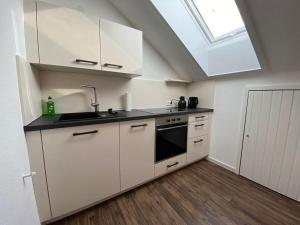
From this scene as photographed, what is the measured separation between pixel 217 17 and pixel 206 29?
0.18 m

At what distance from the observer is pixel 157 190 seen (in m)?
1.71

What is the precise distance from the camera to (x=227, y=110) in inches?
85.8

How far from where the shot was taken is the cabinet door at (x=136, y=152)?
1.49 m

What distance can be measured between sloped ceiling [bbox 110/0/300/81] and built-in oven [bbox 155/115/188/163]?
951mm

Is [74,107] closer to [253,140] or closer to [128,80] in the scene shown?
[128,80]

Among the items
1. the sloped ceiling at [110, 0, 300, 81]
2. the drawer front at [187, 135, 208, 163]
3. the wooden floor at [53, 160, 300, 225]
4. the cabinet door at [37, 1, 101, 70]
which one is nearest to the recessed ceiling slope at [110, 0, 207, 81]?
the sloped ceiling at [110, 0, 300, 81]

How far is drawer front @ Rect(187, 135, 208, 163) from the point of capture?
2.16 metres

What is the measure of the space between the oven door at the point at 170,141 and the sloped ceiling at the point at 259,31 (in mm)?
1036

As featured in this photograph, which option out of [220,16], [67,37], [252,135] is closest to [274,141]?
[252,135]

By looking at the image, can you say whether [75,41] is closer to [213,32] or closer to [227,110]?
[213,32]

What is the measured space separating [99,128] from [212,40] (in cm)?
197

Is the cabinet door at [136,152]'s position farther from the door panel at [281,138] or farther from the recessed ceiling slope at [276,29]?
the door panel at [281,138]

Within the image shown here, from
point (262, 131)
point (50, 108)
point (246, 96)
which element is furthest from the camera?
point (246, 96)

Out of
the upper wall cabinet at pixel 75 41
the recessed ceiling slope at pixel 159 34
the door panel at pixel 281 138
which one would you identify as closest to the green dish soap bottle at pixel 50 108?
the upper wall cabinet at pixel 75 41
